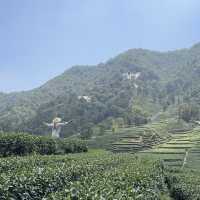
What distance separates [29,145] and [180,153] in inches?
1898

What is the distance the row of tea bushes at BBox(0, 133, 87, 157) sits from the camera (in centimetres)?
11112

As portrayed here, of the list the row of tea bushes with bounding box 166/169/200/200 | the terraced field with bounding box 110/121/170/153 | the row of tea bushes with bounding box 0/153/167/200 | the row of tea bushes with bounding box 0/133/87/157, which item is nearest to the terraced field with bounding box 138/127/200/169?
the terraced field with bounding box 110/121/170/153

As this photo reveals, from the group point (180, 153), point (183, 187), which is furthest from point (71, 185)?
point (180, 153)

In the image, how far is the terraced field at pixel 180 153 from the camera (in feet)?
411

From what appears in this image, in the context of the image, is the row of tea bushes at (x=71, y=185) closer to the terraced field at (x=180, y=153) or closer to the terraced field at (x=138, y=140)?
the terraced field at (x=180, y=153)

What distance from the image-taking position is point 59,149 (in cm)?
12550

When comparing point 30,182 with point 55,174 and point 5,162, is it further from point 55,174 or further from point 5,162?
point 5,162

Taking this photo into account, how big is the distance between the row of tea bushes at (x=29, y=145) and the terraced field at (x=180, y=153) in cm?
A: 2239

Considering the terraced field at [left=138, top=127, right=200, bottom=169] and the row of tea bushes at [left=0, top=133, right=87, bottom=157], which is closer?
the row of tea bushes at [left=0, top=133, right=87, bottom=157]

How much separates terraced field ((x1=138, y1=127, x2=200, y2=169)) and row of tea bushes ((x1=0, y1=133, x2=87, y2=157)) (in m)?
22.4


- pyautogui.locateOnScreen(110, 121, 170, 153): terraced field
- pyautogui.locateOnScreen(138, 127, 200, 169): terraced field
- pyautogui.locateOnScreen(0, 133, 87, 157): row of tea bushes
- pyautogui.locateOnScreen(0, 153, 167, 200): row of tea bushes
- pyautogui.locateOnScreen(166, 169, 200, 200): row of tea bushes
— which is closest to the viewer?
pyautogui.locateOnScreen(0, 153, 167, 200): row of tea bushes

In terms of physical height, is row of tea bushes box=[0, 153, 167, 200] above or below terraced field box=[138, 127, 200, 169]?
above

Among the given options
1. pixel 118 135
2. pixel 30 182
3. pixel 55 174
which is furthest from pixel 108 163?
pixel 118 135

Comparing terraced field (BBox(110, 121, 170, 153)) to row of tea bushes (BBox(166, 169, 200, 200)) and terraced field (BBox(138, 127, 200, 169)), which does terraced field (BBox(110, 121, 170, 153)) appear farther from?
row of tea bushes (BBox(166, 169, 200, 200))
